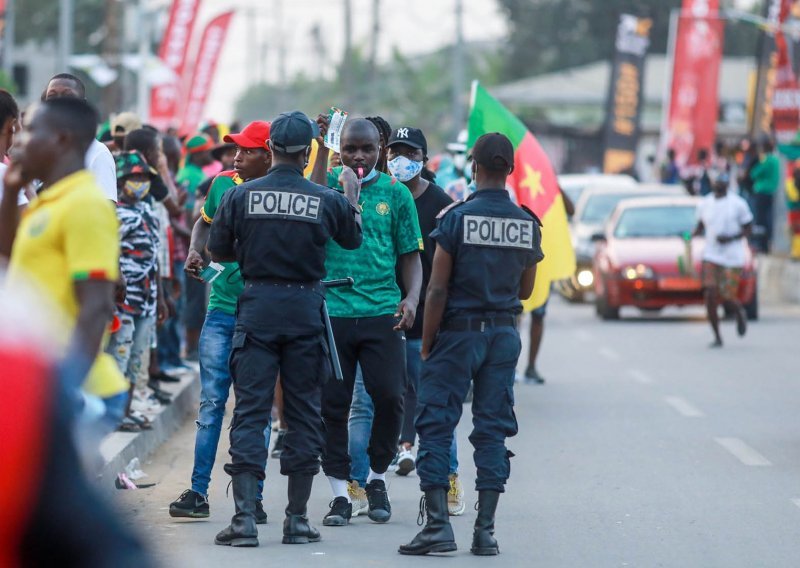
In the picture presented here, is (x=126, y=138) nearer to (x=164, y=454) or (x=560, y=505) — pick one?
(x=164, y=454)

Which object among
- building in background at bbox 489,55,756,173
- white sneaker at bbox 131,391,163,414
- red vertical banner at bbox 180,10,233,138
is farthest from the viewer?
building in background at bbox 489,55,756,173

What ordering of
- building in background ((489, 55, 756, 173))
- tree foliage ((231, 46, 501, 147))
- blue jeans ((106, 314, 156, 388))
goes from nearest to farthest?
blue jeans ((106, 314, 156, 388)) → building in background ((489, 55, 756, 173)) → tree foliage ((231, 46, 501, 147))

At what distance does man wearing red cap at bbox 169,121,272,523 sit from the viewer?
26.9ft

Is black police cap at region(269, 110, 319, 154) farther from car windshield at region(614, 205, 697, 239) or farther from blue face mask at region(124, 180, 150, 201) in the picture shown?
car windshield at region(614, 205, 697, 239)

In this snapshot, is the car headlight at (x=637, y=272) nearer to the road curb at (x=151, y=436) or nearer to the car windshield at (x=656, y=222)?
the car windshield at (x=656, y=222)

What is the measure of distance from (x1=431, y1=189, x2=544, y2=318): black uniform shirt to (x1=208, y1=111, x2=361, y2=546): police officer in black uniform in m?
0.44

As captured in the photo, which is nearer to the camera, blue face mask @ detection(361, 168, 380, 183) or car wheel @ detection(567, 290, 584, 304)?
blue face mask @ detection(361, 168, 380, 183)

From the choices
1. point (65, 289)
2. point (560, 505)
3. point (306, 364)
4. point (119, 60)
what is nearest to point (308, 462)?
point (306, 364)

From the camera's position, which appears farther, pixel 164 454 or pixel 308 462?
pixel 164 454

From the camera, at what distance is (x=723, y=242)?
1930 centimetres

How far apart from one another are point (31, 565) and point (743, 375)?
1286 centimetres

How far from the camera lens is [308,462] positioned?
7.57 metres

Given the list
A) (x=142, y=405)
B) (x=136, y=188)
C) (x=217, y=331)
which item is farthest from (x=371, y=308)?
(x=142, y=405)

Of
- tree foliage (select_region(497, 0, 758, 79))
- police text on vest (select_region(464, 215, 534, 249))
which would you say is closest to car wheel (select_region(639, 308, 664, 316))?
police text on vest (select_region(464, 215, 534, 249))
